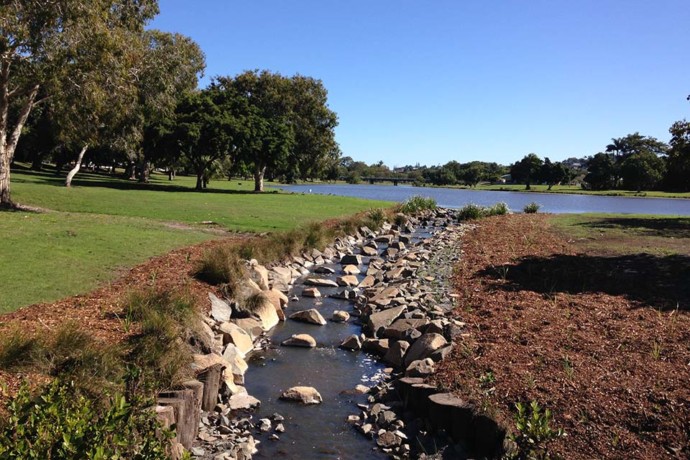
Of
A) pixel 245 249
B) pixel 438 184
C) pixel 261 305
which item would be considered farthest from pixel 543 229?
pixel 438 184

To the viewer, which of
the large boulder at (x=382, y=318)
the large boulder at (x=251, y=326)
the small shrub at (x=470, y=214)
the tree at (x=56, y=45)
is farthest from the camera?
the small shrub at (x=470, y=214)

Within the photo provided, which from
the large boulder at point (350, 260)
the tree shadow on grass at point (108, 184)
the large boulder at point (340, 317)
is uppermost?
the tree shadow on grass at point (108, 184)

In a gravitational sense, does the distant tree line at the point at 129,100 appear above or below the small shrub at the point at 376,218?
above

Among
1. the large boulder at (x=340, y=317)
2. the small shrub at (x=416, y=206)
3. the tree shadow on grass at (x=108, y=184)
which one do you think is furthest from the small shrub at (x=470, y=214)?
the large boulder at (x=340, y=317)

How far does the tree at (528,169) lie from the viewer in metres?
132

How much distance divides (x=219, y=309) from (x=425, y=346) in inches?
163

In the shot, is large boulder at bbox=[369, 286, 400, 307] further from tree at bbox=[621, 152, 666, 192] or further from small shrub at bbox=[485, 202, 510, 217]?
tree at bbox=[621, 152, 666, 192]

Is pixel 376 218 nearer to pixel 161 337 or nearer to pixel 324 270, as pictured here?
pixel 324 270

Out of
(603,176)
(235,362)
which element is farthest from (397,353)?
(603,176)

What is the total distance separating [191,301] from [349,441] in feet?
12.6

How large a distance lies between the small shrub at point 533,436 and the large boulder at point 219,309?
20.2ft

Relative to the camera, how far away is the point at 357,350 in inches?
394

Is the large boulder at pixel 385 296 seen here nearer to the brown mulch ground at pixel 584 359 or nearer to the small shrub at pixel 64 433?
the brown mulch ground at pixel 584 359

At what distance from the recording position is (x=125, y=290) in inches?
373
